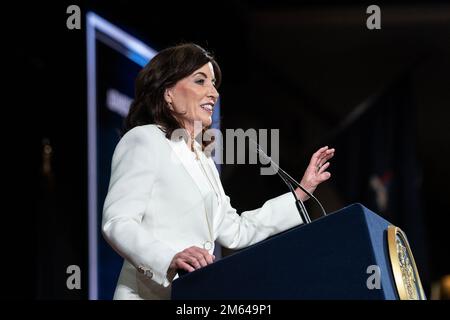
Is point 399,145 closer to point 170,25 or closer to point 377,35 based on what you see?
point 377,35

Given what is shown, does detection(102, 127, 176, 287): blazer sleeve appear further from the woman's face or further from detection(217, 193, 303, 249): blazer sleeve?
detection(217, 193, 303, 249): blazer sleeve

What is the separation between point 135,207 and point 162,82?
0.32 m

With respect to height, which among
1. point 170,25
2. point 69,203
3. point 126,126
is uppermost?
point 170,25

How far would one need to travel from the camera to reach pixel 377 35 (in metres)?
7.24

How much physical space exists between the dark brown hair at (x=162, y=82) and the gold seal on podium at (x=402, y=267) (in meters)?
0.55

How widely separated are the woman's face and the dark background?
0.97 m

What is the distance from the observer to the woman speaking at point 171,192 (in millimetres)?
1853

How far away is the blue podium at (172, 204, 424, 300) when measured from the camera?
163 centimetres

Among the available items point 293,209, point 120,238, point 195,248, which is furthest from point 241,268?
point 293,209

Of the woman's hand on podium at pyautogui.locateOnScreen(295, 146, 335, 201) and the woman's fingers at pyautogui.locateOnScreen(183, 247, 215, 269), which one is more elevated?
the woman's hand on podium at pyautogui.locateOnScreen(295, 146, 335, 201)

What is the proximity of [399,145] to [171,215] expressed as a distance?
5.06m

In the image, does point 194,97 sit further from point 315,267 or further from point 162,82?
point 315,267

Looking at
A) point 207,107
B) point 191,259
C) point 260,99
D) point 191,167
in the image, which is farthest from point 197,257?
point 260,99

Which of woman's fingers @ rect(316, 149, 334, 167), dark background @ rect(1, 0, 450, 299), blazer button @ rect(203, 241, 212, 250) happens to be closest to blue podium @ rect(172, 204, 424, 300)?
blazer button @ rect(203, 241, 212, 250)
